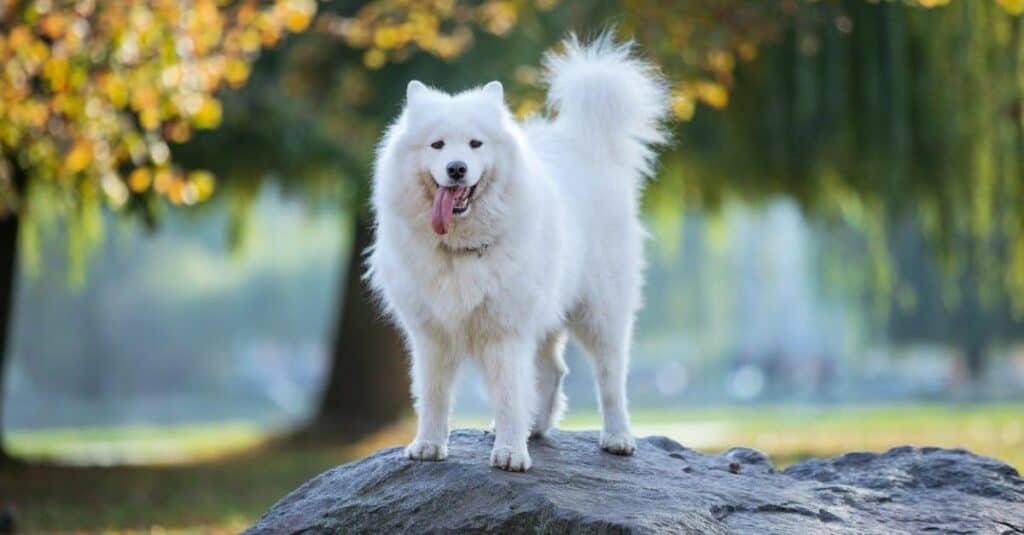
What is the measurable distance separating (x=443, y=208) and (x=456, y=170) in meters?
0.16

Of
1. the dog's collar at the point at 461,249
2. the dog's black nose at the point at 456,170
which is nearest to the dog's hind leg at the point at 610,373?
the dog's collar at the point at 461,249

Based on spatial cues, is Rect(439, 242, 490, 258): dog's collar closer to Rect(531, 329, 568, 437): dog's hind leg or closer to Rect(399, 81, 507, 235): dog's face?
Rect(399, 81, 507, 235): dog's face

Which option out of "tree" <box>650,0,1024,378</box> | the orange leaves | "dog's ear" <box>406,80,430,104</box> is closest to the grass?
"tree" <box>650,0,1024,378</box>

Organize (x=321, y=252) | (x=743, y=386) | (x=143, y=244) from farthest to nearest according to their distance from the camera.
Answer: (x=743, y=386)
(x=321, y=252)
(x=143, y=244)

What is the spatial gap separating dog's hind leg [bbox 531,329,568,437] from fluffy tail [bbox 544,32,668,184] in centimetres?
86

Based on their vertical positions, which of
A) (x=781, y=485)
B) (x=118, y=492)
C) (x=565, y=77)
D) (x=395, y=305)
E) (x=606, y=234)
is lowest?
(x=118, y=492)

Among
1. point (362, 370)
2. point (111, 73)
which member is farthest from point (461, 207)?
point (362, 370)

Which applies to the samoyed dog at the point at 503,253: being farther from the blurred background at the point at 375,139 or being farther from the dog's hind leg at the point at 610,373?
the blurred background at the point at 375,139

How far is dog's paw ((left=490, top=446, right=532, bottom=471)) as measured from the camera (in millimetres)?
5180

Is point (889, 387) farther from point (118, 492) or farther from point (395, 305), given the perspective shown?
point (395, 305)

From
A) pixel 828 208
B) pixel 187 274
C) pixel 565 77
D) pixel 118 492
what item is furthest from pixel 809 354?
pixel 565 77

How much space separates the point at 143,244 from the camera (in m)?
39.1

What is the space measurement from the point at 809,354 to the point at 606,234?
45591mm

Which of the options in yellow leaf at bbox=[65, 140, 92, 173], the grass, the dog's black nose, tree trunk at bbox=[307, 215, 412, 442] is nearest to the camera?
the dog's black nose
